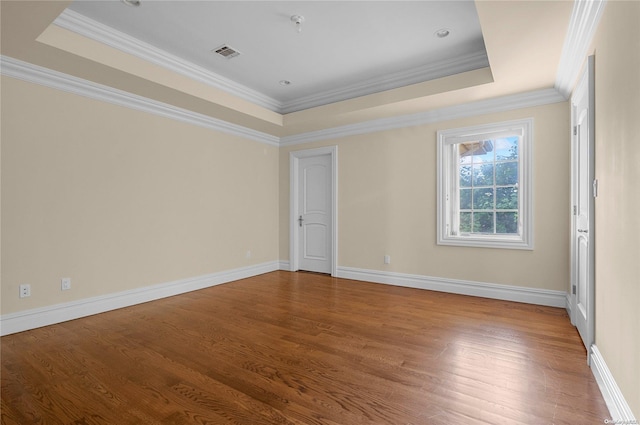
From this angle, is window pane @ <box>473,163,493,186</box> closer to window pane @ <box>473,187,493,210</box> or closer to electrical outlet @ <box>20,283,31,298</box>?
window pane @ <box>473,187,493,210</box>

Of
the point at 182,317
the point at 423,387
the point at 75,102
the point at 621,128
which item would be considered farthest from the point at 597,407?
the point at 75,102

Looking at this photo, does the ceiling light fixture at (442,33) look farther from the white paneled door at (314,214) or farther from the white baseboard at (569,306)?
the white baseboard at (569,306)

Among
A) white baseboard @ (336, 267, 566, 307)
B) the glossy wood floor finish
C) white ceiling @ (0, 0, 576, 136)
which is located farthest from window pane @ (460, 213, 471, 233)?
white ceiling @ (0, 0, 576, 136)

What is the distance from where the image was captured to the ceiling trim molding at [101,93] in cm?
300

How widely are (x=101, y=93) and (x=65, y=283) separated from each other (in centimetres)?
207

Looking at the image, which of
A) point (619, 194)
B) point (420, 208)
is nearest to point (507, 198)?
point (420, 208)

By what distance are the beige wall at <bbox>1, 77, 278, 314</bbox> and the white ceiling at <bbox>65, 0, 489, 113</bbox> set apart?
0.95 metres

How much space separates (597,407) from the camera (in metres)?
1.82

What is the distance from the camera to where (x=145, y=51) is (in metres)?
3.44

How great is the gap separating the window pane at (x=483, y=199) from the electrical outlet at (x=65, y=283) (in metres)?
4.87

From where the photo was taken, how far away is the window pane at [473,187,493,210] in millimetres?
4250

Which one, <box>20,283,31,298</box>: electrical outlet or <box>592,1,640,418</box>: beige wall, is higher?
<box>592,1,640,418</box>: beige wall

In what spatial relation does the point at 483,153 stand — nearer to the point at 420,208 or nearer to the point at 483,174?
the point at 483,174

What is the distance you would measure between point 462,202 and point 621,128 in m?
2.78
